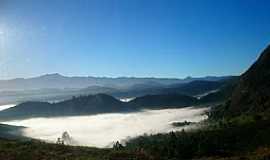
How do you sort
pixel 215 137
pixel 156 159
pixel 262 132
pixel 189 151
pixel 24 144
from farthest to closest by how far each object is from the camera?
pixel 215 137 → pixel 262 132 → pixel 189 151 → pixel 24 144 → pixel 156 159

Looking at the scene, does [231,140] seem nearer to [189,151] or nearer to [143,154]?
[189,151]

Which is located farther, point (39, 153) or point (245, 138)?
point (245, 138)

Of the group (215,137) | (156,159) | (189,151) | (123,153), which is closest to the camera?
(156,159)

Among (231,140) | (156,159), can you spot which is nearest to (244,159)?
(156,159)

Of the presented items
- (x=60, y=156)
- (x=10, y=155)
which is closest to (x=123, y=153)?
(x=60, y=156)

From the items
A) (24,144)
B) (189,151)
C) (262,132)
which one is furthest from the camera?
(262,132)

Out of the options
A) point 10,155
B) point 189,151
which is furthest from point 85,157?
point 189,151

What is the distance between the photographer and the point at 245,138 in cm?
12656

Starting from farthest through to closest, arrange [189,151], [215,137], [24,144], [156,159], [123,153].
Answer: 1. [215,137]
2. [189,151]
3. [24,144]
4. [123,153]
5. [156,159]

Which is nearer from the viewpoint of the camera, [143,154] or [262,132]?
[143,154]

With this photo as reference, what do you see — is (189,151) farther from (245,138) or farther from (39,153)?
(39,153)

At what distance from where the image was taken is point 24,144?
6359 cm

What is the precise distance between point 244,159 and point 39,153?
28.4 m

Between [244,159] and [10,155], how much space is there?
106 feet
